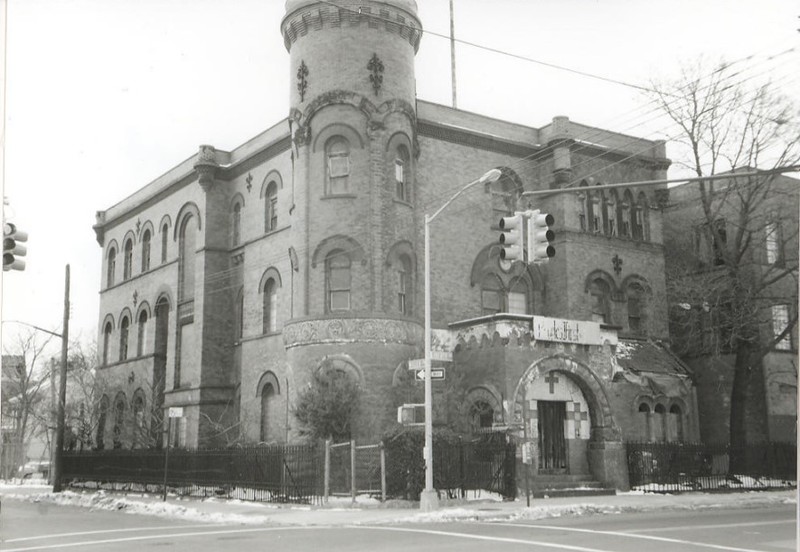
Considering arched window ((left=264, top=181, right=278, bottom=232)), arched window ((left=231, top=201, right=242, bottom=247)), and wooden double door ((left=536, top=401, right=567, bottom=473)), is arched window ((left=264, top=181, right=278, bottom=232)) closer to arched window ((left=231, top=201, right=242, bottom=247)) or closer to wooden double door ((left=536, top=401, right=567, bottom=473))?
arched window ((left=231, top=201, right=242, bottom=247))

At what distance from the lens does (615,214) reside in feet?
125

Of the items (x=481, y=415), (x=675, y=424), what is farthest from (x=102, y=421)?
(x=675, y=424)

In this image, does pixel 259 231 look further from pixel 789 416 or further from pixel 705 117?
pixel 789 416

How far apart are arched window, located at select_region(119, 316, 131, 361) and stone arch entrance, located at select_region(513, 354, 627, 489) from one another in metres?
24.1

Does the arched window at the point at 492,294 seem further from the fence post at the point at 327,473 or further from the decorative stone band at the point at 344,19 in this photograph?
the fence post at the point at 327,473

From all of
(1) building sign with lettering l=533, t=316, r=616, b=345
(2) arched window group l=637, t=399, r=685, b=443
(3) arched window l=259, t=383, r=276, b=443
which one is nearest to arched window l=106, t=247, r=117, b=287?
(3) arched window l=259, t=383, r=276, b=443

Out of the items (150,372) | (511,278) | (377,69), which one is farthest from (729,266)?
(150,372)

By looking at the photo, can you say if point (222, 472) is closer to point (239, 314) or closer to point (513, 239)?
point (239, 314)

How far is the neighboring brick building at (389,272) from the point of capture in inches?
1164

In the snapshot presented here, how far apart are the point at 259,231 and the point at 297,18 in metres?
8.60

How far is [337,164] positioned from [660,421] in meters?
15.6

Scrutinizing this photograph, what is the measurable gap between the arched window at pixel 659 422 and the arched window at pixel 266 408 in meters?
14.2

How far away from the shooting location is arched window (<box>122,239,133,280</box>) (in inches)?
1834

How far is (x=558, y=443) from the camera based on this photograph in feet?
98.1
